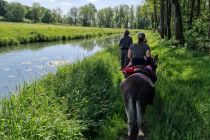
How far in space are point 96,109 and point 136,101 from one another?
2.48 m

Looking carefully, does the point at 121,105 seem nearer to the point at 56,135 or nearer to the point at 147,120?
the point at 147,120

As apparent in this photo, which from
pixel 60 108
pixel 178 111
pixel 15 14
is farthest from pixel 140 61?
pixel 15 14

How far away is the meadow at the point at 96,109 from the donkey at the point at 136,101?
0.31 meters

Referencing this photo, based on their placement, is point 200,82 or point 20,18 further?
point 20,18

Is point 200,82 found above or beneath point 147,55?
beneath

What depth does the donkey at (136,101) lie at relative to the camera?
754cm

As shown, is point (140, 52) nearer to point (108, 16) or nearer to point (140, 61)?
point (140, 61)

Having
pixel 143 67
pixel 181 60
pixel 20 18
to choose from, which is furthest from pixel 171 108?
pixel 20 18

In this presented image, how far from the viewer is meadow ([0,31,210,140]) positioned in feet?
23.8

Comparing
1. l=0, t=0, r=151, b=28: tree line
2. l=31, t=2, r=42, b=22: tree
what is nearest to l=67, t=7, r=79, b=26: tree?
l=0, t=0, r=151, b=28: tree line

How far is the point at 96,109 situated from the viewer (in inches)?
392

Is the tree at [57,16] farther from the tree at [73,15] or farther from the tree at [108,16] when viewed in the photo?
the tree at [108,16]

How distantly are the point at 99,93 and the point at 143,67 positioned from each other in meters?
2.63

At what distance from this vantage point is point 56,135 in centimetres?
740
